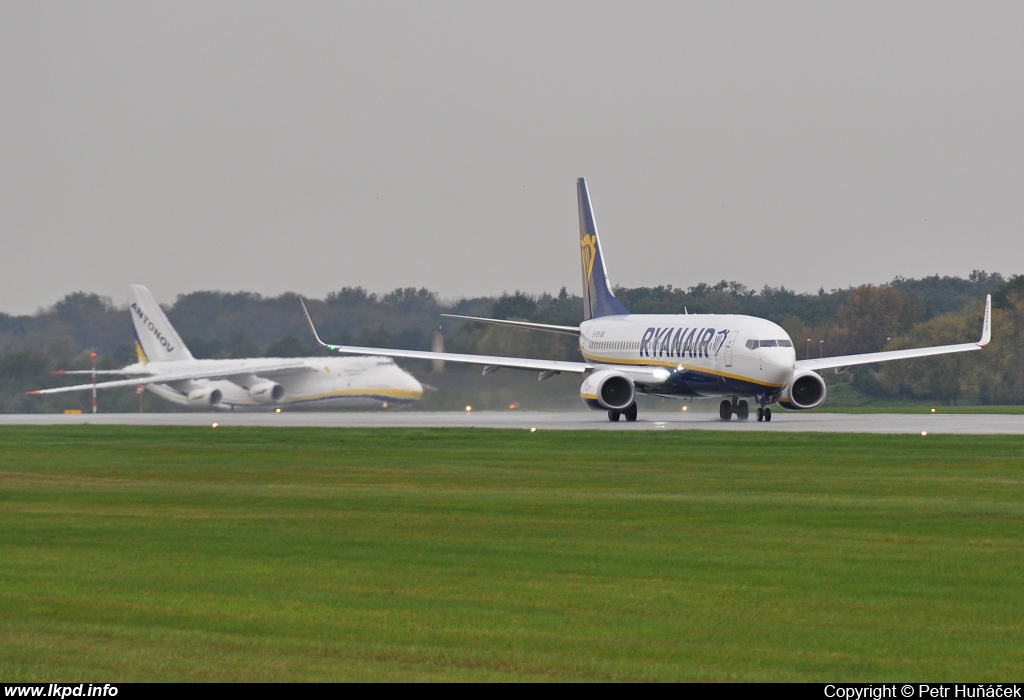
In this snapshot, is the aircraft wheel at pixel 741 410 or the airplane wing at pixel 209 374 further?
the airplane wing at pixel 209 374

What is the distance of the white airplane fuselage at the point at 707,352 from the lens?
45.5 metres

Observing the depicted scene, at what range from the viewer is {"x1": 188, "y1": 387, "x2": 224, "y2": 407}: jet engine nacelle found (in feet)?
236

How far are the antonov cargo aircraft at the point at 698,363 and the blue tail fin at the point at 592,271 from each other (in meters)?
3.77

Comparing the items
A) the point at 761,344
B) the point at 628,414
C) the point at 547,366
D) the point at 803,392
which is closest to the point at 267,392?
the point at 547,366

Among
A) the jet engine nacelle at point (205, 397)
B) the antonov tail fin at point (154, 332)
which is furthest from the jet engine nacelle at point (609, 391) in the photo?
the antonov tail fin at point (154, 332)

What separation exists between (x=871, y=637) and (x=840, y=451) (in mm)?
21168

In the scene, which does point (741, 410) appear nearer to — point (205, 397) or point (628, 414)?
point (628, 414)

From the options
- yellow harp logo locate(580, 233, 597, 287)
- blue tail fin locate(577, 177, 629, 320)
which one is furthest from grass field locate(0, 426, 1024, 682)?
yellow harp logo locate(580, 233, 597, 287)

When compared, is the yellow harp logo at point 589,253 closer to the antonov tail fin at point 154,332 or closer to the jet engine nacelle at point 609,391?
the jet engine nacelle at point 609,391

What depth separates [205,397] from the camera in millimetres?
72062

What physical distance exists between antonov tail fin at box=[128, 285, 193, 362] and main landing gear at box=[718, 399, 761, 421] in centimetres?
3281

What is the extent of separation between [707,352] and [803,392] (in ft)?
11.6
